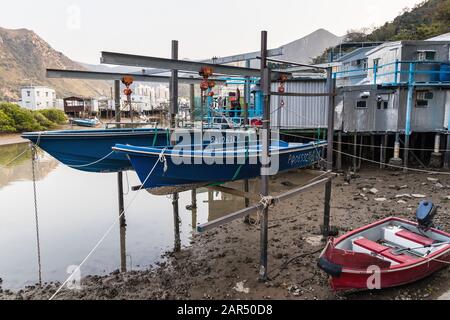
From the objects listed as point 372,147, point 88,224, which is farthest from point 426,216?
point 372,147

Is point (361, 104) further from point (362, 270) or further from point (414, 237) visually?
point (362, 270)

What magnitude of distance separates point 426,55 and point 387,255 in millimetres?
13995

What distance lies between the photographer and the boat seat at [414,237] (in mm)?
6993

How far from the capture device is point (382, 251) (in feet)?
21.7

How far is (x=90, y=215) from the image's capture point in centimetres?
1291

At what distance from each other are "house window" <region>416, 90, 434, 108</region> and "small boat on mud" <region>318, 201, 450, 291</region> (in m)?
10.0

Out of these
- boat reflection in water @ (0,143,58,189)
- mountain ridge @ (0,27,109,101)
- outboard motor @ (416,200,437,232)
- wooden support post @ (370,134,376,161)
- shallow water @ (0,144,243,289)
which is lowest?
shallow water @ (0,144,243,289)

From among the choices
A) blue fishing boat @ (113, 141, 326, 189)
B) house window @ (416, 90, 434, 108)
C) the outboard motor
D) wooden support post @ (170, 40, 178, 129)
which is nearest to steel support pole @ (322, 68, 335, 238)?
blue fishing boat @ (113, 141, 326, 189)

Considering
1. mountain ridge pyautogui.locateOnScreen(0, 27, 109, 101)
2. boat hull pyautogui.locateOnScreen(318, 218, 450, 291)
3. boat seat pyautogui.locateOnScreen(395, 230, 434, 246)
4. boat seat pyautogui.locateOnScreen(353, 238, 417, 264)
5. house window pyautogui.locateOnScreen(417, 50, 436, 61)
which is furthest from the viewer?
mountain ridge pyautogui.locateOnScreen(0, 27, 109, 101)

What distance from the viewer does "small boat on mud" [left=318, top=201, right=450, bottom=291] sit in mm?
5832

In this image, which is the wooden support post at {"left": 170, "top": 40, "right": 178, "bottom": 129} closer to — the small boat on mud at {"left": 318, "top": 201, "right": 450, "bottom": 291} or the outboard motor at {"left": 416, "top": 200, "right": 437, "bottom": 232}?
the small boat on mud at {"left": 318, "top": 201, "right": 450, "bottom": 291}

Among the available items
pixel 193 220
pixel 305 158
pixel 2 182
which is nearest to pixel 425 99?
pixel 305 158
